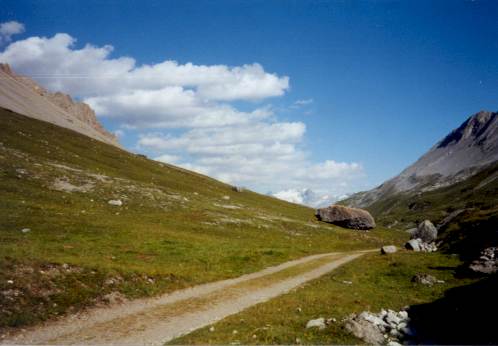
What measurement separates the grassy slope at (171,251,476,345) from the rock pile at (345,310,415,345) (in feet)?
1.68

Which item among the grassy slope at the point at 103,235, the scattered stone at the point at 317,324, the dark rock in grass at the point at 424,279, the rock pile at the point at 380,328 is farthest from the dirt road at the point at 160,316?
the dark rock in grass at the point at 424,279

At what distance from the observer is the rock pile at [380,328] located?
54.9 ft

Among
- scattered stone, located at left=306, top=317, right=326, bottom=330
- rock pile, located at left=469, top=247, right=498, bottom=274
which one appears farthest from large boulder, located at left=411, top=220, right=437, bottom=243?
scattered stone, located at left=306, top=317, right=326, bottom=330

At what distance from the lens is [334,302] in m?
24.0

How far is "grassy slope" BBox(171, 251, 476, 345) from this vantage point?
1723 centimetres

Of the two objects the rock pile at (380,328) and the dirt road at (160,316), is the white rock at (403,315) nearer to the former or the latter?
the rock pile at (380,328)

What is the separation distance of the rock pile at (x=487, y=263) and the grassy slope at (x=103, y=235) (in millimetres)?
20211

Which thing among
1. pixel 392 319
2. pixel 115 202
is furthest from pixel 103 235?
pixel 392 319

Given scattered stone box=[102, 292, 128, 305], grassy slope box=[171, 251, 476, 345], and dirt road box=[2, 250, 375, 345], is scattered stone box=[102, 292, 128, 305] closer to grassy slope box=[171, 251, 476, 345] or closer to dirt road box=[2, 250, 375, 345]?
dirt road box=[2, 250, 375, 345]

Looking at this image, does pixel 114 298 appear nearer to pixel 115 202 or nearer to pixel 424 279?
pixel 424 279

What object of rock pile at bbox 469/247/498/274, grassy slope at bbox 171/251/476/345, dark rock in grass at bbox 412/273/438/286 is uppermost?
rock pile at bbox 469/247/498/274

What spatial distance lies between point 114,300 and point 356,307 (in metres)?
15.5

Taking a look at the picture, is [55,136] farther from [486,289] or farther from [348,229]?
[486,289]

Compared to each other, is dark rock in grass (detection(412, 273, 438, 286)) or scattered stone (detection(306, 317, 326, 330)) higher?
dark rock in grass (detection(412, 273, 438, 286))
